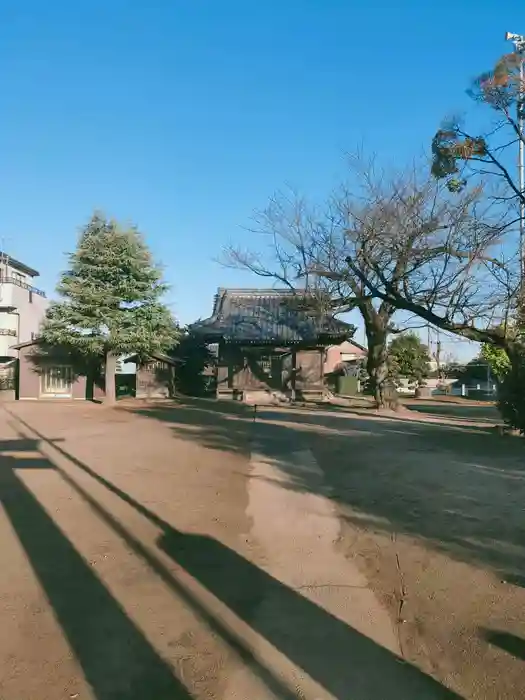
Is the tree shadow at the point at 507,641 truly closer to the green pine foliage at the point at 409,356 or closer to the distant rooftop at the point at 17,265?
the green pine foliage at the point at 409,356

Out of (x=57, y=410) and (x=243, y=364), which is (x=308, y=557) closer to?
(x=57, y=410)

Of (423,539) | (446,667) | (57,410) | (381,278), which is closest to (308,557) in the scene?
(423,539)

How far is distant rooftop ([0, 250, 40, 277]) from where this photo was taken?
48781 millimetres

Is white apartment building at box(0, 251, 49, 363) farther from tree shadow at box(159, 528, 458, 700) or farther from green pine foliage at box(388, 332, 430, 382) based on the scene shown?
tree shadow at box(159, 528, 458, 700)

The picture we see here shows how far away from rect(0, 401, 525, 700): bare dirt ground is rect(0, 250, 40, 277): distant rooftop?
136 ft

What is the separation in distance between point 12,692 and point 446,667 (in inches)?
98.9

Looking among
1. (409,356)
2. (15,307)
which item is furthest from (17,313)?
Answer: (409,356)

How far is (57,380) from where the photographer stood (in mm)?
32312

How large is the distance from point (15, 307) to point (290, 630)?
4672 cm

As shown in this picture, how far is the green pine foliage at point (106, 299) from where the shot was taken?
27.3m

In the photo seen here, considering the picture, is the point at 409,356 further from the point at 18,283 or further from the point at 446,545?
the point at 446,545

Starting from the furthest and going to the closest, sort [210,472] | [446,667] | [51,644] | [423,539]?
[210,472] → [423,539] → [51,644] → [446,667]

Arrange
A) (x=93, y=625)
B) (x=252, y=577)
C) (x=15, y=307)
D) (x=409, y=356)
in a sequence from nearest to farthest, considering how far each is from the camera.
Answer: (x=93, y=625) → (x=252, y=577) → (x=409, y=356) → (x=15, y=307)

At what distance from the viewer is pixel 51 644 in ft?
13.0
